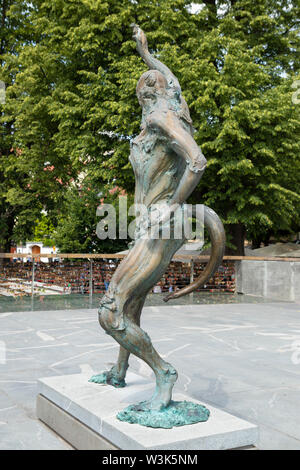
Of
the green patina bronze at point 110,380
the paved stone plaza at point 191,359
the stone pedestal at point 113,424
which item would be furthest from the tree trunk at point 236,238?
the green patina bronze at point 110,380

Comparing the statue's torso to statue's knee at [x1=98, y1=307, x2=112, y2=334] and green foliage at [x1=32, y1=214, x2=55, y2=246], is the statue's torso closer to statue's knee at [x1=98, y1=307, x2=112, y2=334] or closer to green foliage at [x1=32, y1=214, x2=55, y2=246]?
statue's knee at [x1=98, y1=307, x2=112, y2=334]

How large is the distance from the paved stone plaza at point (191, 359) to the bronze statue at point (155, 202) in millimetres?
695

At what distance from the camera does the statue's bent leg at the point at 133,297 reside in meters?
3.69

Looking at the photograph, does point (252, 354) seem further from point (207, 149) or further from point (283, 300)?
point (207, 149)

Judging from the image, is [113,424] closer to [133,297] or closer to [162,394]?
[162,394]

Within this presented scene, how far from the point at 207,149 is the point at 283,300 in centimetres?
559

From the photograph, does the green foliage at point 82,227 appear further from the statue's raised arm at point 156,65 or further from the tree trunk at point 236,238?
the statue's raised arm at point 156,65

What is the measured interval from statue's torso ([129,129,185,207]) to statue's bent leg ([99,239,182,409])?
40 cm

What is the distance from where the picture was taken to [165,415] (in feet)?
11.4

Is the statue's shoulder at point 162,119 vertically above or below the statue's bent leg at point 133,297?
above

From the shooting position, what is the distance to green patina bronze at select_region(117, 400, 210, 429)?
339 cm

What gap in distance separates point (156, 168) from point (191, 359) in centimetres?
397

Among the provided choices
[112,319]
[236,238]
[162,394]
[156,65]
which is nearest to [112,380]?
[162,394]

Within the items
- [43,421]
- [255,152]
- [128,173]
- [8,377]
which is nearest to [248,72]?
[255,152]
